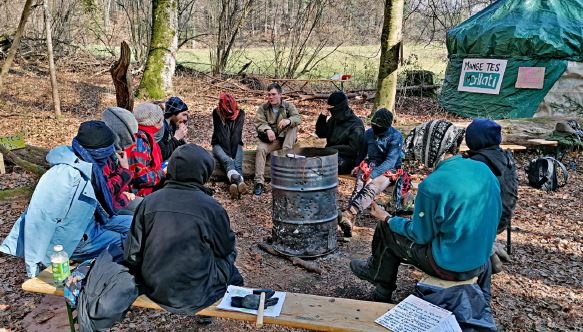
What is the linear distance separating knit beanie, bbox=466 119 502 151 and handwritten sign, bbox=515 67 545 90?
837cm

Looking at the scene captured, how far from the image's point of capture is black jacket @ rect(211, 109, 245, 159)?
645 cm

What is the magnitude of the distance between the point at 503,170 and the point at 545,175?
12.3 feet

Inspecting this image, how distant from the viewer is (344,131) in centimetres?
599

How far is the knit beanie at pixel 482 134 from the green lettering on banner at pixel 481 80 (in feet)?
28.4

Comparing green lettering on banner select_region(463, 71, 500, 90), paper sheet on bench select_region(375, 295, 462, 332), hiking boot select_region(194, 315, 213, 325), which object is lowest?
hiking boot select_region(194, 315, 213, 325)

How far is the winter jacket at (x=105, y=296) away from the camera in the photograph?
9.26 feet

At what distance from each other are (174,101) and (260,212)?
1.75 metres

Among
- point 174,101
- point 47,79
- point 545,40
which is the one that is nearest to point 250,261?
point 174,101

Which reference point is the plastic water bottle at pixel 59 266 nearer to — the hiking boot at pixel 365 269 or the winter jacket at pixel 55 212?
the winter jacket at pixel 55 212

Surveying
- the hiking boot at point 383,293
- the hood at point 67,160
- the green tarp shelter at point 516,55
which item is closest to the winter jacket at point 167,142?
the hood at point 67,160

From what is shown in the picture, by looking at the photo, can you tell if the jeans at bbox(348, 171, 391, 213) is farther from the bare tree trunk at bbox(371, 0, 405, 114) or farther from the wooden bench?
the bare tree trunk at bbox(371, 0, 405, 114)

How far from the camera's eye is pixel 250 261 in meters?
4.68

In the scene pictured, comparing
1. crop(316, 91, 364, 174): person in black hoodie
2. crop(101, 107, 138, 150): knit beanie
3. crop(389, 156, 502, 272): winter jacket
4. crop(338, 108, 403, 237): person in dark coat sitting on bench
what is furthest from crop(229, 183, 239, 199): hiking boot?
crop(389, 156, 502, 272): winter jacket

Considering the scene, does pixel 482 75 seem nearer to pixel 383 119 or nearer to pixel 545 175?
pixel 545 175
